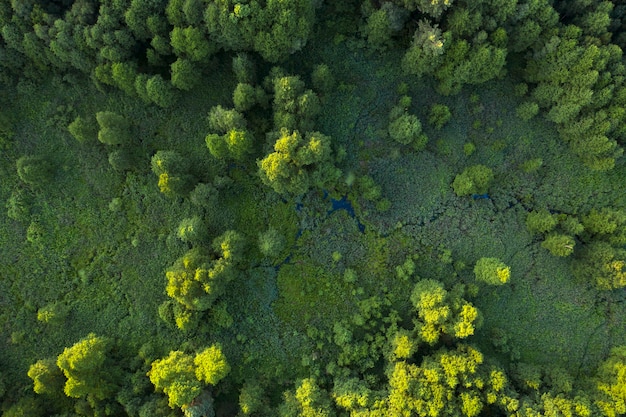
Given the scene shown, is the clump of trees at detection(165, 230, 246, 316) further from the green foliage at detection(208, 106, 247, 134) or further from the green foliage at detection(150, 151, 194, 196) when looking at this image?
the green foliage at detection(208, 106, 247, 134)

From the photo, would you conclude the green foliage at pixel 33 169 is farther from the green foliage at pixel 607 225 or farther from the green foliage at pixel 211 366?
the green foliage at pixel 607 225

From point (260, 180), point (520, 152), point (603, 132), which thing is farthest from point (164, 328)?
point (603, 132)

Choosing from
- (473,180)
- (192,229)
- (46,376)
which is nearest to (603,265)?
(473,180)

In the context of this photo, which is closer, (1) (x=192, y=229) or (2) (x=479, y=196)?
(1) (x=192, y=229)

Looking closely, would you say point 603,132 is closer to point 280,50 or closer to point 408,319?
point 408,319

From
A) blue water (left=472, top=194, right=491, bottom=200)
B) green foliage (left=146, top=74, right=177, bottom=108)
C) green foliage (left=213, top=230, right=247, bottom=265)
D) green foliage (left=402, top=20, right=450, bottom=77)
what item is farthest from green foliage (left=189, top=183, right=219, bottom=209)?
blue water (left=472, top=194, right=491, bottom=200)

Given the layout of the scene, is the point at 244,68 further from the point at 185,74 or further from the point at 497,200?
the point at 497,200
